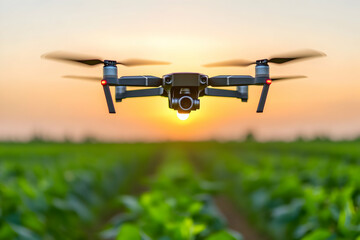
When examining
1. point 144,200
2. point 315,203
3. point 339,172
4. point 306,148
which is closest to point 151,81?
point 144,200

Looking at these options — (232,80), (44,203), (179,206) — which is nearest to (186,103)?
(232,80)

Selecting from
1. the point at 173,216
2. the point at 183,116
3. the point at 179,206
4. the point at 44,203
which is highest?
the point at 183,116

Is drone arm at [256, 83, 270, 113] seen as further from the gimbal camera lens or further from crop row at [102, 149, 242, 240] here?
crop row at [102, 149, 242, 240]

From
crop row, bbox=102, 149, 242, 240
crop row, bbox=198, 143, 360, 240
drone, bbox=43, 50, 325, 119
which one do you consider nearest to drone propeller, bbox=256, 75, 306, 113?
drone, bbox=43, 50, 325, 119

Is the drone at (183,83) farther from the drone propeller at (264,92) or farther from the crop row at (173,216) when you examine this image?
the crop row at (173,216)

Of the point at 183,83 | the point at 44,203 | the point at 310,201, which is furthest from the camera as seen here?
the point at 44,203

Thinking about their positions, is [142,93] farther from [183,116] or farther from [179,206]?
[179,206]

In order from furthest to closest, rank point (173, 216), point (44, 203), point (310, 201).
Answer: point (44, 203) → point (310, 201) → point (173, 216)

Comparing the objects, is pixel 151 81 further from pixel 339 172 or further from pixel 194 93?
pixel 339 172
